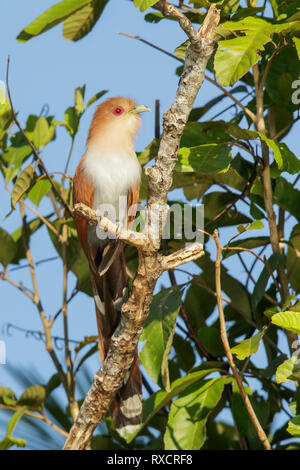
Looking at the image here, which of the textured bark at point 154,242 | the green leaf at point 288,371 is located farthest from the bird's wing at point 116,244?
the green leaf at point 288,371

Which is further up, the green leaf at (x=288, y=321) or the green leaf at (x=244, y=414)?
the green leaf at (x=288, y=321)

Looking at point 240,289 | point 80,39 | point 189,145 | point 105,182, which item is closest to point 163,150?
point 189,145

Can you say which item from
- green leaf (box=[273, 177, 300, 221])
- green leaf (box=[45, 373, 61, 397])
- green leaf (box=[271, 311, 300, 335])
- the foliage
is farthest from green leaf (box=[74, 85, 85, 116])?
green leaf (box=[271, 311, 300, 335])

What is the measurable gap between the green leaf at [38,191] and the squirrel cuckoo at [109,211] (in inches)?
9.3

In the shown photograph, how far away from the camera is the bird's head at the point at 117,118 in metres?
3.55

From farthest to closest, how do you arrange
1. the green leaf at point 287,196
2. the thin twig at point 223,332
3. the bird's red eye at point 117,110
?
the bird's red eye at point 117,110 → the green leaf at point 287,196 → the thin twig at point 223,332

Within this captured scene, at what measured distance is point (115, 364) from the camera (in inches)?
114

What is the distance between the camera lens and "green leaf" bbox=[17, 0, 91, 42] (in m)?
3.29

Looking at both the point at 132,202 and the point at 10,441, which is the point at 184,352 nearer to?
the point at 132,202

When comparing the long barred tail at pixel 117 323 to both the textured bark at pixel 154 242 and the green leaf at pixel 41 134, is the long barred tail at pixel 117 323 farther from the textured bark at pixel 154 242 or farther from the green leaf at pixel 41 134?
the green leaf at pixel 41 134

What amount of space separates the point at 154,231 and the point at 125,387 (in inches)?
42.9

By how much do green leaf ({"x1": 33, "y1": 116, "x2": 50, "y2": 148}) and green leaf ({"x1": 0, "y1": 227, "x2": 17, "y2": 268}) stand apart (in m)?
0.53

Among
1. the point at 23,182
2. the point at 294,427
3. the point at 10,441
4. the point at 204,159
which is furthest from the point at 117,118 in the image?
the point at 294,427
